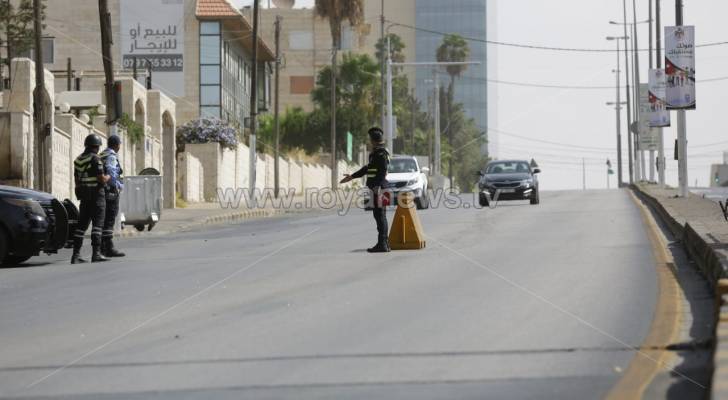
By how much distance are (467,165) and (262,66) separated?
8678 centimetres

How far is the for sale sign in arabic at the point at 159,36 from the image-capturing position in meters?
71.0

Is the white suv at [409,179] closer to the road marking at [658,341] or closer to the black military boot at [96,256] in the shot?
the black military boot at [96,256]

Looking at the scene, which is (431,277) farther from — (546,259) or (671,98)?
(671,98)

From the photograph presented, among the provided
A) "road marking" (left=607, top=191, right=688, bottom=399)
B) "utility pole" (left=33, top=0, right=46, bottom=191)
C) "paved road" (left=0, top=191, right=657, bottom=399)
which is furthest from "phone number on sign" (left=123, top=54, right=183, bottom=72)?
"road marking" (left=607, top=191, right=688, bottom=399)

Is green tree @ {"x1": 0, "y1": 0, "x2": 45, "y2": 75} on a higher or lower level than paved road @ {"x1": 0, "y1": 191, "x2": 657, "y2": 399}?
higher

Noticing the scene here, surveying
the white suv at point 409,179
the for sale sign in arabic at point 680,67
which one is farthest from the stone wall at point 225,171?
the for sale sign in arabic at point 680,67

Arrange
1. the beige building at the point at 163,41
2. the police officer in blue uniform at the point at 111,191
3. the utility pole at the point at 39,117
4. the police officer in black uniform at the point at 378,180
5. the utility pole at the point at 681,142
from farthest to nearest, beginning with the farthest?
the beige building at the point at 163,41 < the utility pole at the point at 681,142 < the utility pole at the point at 39,117 < the police officer in blue uniform at the point at 111,191 < the police officer in black uniform at the point at 378,180

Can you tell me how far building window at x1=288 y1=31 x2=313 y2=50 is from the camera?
108 meters

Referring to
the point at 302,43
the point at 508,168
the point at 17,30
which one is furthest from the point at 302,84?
the point at 508,168

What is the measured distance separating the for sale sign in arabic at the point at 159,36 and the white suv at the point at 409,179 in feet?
102

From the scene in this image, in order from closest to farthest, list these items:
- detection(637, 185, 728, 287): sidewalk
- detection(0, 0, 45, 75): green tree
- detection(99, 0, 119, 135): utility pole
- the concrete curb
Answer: the concrete curb → detection(637, 185, 728, 287): sidewalk → detection(99, 0, 119, 135): utility pole → detection(0, 0, 45, 75): green tree

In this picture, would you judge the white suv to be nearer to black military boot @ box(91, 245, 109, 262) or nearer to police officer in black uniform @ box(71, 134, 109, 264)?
black military boot @ box(91, 245, 109, 262)

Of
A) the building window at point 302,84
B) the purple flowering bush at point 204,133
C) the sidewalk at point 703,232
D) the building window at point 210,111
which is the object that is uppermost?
the building window at point 302,84

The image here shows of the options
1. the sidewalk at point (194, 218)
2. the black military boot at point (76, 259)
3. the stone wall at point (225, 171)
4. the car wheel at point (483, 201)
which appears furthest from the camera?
the stone wall at point (225, 171)
